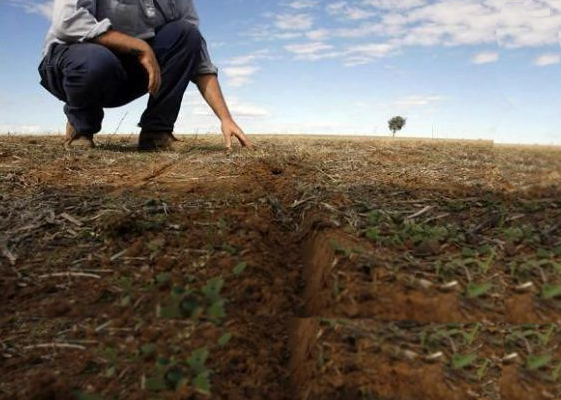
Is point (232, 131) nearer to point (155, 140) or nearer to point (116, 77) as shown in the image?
point (155, 140)

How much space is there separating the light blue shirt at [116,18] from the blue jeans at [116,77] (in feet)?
0.26

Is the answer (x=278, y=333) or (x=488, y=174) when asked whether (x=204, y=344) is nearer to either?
(x=278, y=333)

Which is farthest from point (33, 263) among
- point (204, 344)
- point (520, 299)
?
point (520, 299)

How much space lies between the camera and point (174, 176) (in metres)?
3.38

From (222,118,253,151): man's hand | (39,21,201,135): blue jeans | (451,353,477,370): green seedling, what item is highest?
(39,21,201,135): blue jeans

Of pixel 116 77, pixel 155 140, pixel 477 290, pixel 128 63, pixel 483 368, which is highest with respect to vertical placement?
pixel 128 63

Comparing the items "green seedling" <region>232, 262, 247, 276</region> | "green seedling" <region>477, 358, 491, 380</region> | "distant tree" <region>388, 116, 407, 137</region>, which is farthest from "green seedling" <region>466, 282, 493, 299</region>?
"distant tree" <region>388, 116, 407, 137</region>

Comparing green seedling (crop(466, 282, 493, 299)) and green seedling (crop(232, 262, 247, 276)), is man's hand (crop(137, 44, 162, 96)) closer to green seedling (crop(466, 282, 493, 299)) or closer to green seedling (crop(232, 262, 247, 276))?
green seedling (crop(232, 262, 247, 276))

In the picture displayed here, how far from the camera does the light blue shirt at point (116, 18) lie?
4.09 meters

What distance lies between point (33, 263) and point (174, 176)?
56.7 inches

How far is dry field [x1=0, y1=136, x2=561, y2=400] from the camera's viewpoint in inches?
54.1

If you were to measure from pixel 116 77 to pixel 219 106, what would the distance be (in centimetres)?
88

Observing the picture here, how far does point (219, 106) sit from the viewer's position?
15.3 feet

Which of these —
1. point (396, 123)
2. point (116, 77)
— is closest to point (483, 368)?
point (116, 77)
